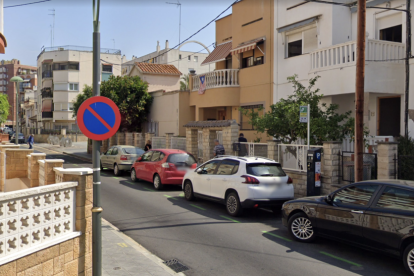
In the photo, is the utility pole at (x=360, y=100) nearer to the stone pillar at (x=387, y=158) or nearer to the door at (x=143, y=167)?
the stone pillar at (x=387, y=158)

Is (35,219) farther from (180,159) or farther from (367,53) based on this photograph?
(367,53)

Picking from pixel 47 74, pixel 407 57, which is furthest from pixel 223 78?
pixel 47 74

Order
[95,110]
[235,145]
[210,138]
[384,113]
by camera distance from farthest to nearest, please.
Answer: [210,138] < [235,145] < [384,113] < [95,110]

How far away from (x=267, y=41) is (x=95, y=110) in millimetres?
15589

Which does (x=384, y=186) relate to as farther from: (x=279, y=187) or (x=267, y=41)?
(x=267, y=41)

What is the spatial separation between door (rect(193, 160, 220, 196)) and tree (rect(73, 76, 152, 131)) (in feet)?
58.1

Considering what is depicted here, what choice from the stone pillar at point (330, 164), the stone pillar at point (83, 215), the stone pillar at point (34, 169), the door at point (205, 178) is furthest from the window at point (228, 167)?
the stone pillar at point (83, 215)

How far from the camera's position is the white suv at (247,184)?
32.8ft

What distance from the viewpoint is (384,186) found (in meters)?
6.90

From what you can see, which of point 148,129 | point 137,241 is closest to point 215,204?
point 137,241

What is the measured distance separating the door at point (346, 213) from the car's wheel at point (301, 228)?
285 mm

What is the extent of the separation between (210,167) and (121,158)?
8400 millimetres

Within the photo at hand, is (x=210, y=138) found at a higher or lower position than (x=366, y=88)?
lower

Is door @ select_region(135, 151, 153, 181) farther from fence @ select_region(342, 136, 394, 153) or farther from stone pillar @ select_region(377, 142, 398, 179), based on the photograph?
stone pillar @ select_region(377, 142, 398, 179)
